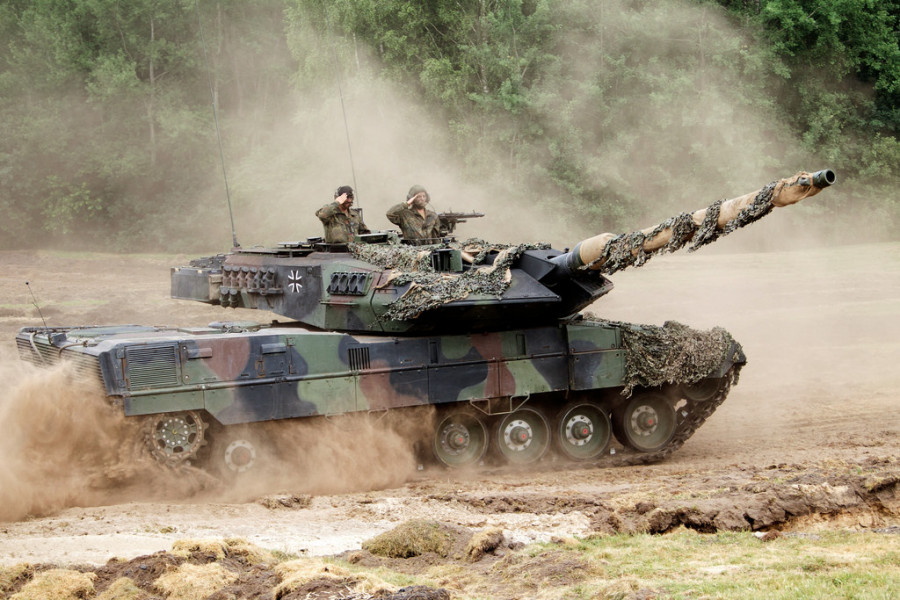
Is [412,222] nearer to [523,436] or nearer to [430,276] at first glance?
[430,276]

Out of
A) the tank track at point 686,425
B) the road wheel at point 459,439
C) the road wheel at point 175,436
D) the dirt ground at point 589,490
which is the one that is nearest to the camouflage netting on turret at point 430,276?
the road wheel at point 459,439

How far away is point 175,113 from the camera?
38.6m

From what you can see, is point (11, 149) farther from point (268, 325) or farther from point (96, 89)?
point (268, 325)

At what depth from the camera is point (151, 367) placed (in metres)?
12.3

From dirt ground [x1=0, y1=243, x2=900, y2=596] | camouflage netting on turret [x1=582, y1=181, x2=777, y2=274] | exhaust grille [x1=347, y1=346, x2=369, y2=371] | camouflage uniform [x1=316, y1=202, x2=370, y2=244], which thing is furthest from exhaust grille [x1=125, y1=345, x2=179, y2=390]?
camouflage netting on turret [x1=582, y1=181, x2=777, y2=274]

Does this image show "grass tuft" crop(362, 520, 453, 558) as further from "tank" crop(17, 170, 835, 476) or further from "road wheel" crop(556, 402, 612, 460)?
"road wheel" crop(556, 402, 612, 460)

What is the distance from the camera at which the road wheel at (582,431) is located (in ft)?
48.6

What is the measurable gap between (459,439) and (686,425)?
3371 mm

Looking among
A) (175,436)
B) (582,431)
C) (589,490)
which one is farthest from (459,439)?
(175,436)

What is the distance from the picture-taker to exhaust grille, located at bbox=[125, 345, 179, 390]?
40.0ft

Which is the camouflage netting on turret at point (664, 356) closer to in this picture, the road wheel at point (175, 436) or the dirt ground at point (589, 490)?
the dirt ground at point (589, 490)

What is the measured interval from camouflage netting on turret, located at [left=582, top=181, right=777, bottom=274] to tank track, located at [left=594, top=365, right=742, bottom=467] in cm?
298

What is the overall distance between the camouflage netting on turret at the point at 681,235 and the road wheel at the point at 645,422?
2.65 m

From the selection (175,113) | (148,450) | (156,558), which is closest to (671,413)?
(148,450)
